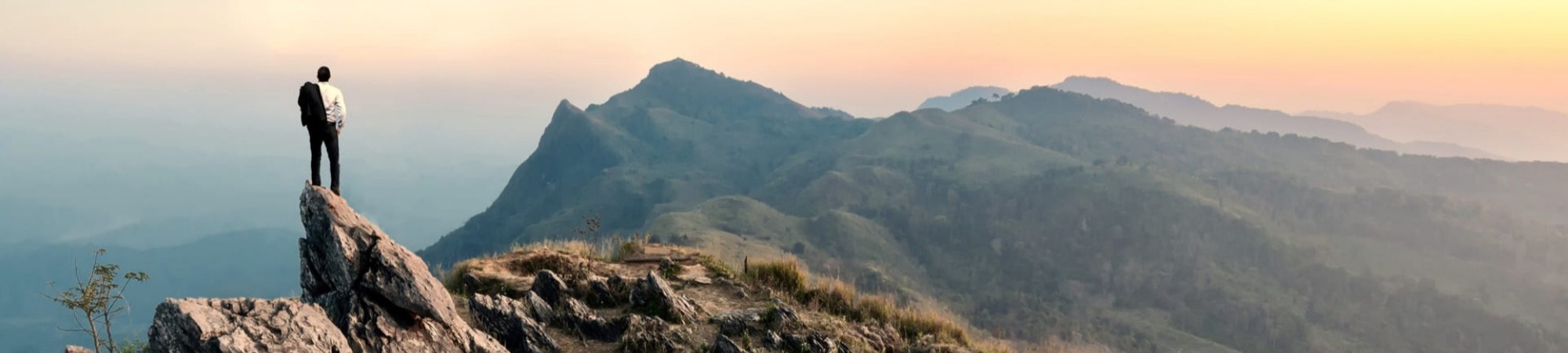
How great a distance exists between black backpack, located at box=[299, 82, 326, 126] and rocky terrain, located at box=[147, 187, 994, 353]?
1.38 metres

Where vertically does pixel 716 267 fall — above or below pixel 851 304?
above

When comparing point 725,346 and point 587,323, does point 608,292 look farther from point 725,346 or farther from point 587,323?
point 725,346

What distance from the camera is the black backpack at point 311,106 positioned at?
1310 centimetres

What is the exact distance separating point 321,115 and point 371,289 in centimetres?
368

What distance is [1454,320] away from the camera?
619 ft

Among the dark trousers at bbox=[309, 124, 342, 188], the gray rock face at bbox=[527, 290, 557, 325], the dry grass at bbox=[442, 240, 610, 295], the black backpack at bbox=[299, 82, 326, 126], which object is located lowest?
the gray rock face at bbox=[527, 290, 557, 325]

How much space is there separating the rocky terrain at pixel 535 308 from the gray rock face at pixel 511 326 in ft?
0.10

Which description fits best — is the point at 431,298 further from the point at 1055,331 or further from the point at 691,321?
the point at 1055,331

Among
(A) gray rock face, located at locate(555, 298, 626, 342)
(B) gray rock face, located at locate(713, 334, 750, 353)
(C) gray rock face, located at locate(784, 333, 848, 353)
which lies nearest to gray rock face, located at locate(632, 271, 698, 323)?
(A) gray rock face, located at locate(555, 298, 626, 342)

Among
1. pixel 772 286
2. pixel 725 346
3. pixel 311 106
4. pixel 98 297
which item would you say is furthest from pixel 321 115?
pixel 772 286

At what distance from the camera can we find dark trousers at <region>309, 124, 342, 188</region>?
13414 millimetres

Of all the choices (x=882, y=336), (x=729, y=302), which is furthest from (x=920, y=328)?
(x=729, y=302)

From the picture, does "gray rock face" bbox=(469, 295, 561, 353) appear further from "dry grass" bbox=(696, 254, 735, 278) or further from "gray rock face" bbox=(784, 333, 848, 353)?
"dry grass" bbox=(696, 254, 735, 278)

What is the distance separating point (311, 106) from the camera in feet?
43.2
